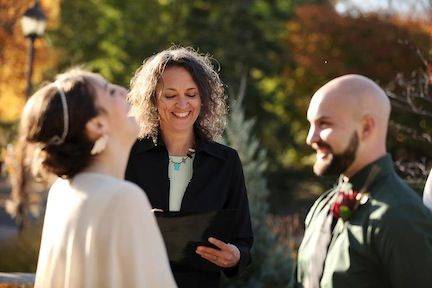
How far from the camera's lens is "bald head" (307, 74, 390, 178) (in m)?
2.71

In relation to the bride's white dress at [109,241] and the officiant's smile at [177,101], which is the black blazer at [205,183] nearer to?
the officiant's smile at [177,101]

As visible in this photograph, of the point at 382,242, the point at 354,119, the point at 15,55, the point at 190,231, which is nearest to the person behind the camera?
the point at 382,242

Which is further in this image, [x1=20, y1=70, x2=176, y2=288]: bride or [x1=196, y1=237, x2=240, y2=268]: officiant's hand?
[x1=196, y1=237, x2=240, y2=268]: officiant's hand

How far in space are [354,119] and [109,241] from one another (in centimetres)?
88

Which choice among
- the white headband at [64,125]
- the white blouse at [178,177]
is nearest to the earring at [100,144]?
the white headband at [64,125]

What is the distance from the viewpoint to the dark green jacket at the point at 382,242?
2541mm

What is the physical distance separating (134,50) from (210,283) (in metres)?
21.9

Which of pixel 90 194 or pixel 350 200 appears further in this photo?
pixel 350 200

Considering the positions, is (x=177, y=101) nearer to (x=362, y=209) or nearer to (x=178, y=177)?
(x=178, y=177)

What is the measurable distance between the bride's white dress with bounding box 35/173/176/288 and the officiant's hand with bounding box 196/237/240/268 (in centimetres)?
116

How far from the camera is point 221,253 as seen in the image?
3.88 metres

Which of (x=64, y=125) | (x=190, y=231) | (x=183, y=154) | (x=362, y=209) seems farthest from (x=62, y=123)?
(x=183, y=154)

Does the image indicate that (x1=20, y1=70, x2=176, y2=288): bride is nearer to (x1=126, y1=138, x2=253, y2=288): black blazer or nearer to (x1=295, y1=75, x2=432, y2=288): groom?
(x1=295, y1=75, x2=432, y2=288): groom

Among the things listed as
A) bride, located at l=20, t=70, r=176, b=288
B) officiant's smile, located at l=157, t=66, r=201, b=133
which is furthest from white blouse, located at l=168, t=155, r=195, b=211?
bride, located at l=20, t=70, r=176, b=288
